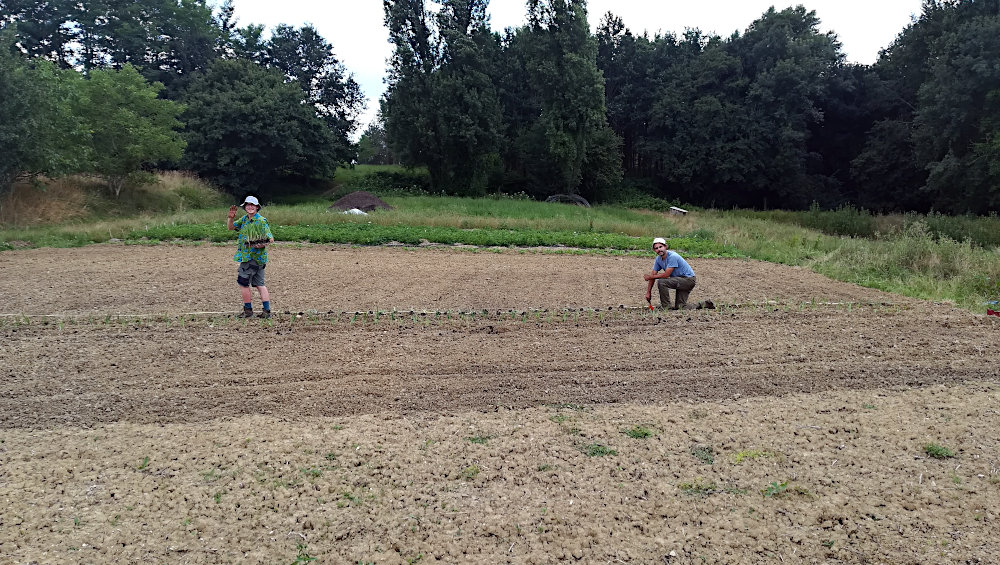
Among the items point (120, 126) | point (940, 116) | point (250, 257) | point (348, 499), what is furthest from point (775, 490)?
point (940, 116)

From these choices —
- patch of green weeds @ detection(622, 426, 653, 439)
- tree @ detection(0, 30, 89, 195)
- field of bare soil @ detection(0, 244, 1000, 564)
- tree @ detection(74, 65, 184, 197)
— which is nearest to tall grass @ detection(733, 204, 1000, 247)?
field of bare soil @ detection(0, 244, 1000, 564)

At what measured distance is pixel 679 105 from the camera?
46.7 m

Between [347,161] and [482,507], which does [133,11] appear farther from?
[482,507]

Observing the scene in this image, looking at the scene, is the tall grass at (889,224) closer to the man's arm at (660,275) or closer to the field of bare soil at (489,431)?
the man's arm at (660,275)

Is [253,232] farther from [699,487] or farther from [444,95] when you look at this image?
[444,95]

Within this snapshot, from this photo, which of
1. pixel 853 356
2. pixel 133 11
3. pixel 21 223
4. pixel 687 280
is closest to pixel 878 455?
pixel 853 356

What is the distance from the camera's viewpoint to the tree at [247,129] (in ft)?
121

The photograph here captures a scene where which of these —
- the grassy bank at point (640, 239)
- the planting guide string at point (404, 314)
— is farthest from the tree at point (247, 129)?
the planting guide string at point (404, 314)

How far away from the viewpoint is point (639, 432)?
18.7 ft

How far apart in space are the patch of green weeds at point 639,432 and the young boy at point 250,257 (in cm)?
581

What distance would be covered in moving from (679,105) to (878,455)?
4529 centimetres

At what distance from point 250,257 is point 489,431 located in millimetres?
5142

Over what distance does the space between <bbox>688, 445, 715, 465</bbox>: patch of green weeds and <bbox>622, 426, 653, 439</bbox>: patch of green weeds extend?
16.7 inches

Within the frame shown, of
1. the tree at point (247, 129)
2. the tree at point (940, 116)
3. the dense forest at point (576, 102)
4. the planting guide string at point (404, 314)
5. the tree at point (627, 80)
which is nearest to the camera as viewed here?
the planting guide string at point (404, 314)
